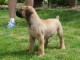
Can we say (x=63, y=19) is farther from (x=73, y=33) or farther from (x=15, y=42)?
(x=15, y=42)

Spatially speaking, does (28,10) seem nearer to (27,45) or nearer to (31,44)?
(31,44)

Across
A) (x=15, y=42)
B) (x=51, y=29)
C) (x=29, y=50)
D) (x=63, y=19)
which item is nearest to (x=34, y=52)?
(x=29, y=50)

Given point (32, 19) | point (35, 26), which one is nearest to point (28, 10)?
point (32, 19)

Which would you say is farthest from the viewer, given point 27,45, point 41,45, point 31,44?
point 27,45

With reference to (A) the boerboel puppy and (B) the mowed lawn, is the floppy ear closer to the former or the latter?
(A) the boerboel puppy

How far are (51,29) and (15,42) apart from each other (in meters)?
1.06

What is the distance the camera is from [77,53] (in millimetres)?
5113

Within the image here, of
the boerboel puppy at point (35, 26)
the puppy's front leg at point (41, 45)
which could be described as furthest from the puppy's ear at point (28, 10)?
the puppy's front leg at point (41, 45)

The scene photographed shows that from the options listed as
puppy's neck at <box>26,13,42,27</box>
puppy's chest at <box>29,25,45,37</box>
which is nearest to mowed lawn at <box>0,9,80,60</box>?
puppy's chest at <box>29,25,45,37</box>

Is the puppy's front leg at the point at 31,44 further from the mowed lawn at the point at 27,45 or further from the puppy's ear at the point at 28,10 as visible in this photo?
the puppy's ear at the point at 28,10

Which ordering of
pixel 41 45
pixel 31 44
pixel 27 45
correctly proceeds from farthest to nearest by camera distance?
1. pixel 27 45
2. pixel 31 44
3. pixel 41 45

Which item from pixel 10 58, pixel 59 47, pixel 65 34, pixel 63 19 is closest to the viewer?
A: pixel 10 58

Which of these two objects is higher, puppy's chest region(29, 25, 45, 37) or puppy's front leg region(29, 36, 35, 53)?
puppy's chest region(29, 25, 45, 37)

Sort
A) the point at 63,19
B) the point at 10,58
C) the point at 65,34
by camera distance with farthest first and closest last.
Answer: the point at 63,19 → the point at 65,34 → the point at 10,58
